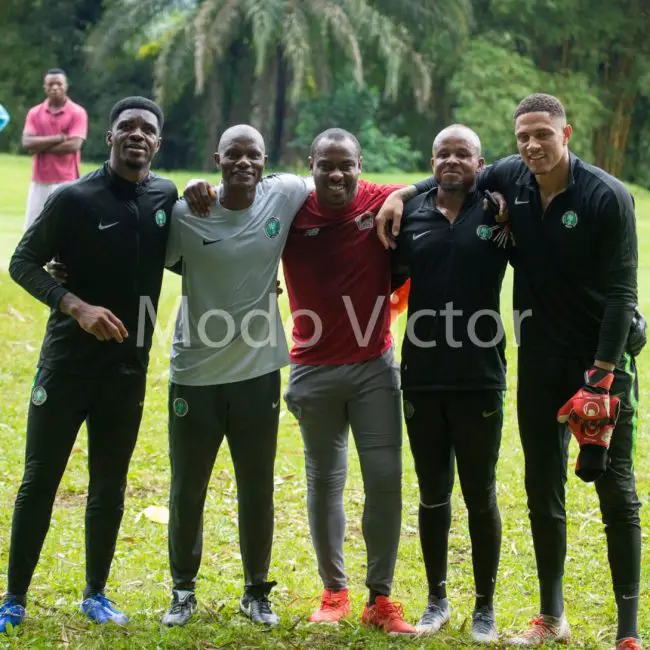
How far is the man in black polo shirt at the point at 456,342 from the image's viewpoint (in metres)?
4.42

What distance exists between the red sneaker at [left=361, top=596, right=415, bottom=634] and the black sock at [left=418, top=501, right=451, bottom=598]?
197 millimetres

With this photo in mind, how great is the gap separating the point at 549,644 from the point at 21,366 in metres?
6.12

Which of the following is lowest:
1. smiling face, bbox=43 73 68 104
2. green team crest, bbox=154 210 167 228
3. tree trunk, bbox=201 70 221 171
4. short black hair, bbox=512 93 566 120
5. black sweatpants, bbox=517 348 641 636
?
black sweatpants, bbox=517 348 641 636

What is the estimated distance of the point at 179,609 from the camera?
473 centimetres

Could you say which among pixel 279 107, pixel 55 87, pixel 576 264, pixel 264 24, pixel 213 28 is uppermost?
pixel 213 28

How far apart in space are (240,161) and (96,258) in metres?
0.69

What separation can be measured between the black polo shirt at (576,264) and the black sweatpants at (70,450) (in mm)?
1631

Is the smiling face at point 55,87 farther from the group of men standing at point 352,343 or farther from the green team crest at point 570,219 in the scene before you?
the green team crest at point 570,219

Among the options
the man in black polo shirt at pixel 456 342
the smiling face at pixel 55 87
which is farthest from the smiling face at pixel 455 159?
the smiling face at pixel 55 87

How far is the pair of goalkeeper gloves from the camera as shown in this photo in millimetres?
4199

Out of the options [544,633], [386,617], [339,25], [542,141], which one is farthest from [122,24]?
[544,633]

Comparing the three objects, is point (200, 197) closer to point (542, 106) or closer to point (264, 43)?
point (542, 106)

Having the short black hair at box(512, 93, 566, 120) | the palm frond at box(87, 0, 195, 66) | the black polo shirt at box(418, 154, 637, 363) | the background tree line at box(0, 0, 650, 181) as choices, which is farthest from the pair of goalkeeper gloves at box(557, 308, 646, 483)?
the palm frond at box(87, 0, 195, 66)

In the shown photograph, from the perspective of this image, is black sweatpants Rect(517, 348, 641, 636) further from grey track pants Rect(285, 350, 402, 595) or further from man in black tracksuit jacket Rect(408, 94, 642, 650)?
grey track pants Rect(285, 350, 402, 595)
